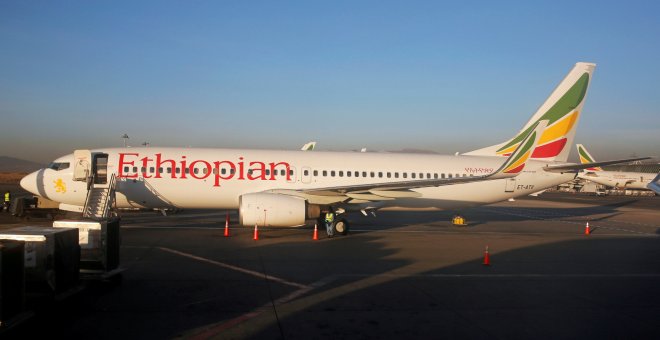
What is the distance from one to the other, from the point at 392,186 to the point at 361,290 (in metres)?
8.82

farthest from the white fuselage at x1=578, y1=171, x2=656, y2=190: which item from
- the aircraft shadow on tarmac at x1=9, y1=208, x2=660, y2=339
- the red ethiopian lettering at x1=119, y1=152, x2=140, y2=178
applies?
the red ethiopian lettering at x1=119, y1=152, x2=140, y2=178

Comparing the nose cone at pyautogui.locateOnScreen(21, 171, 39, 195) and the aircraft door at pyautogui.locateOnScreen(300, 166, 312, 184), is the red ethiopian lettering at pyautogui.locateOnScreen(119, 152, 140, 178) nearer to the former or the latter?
the nose cone at pyautogui.locateOnScreen(21, 171, 39, 195)

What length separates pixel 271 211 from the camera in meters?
17.8

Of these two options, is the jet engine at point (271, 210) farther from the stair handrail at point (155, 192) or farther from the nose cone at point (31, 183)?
the nose cone at point (31, 183)

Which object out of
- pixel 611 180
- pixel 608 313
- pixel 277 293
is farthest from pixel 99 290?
pixel 611 180

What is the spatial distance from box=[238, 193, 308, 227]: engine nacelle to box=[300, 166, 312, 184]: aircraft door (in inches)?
113

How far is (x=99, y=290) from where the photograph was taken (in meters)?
9.88

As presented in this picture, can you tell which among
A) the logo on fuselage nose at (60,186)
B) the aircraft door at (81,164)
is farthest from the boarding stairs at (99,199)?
the logo on fuselage nose at (60,186)

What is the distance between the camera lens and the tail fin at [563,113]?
23.3 m

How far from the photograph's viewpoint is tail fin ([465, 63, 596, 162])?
23.3m

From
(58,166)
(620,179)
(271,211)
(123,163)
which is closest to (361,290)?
(271,211)

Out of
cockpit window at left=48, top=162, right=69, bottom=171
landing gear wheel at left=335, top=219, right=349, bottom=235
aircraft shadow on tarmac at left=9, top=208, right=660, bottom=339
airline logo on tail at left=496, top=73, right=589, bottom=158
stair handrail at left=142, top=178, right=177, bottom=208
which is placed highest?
airline logo on tail at left=496, top=73, right=589, bottom=158

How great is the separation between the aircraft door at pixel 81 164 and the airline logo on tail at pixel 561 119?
20.4m

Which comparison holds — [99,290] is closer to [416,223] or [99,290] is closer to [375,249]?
[375,249]
